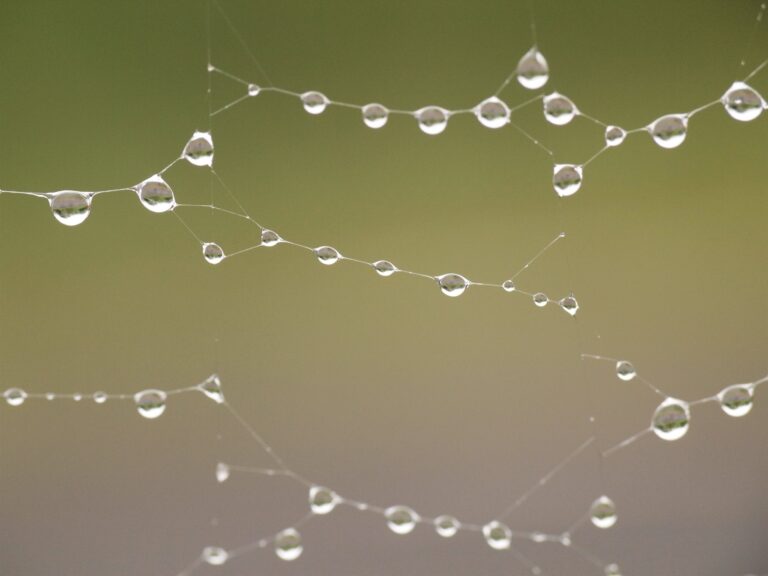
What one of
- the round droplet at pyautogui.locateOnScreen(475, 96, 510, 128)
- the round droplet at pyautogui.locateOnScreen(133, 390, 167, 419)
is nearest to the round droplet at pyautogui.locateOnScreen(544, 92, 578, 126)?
the round droplet at pyautogui.locateOnScreen(475, 96, 510, 128)

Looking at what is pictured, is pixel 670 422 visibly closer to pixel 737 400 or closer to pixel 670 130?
pixel 737 400

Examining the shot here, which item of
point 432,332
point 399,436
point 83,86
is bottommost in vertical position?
point 399,436

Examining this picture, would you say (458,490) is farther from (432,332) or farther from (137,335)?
(137,335)

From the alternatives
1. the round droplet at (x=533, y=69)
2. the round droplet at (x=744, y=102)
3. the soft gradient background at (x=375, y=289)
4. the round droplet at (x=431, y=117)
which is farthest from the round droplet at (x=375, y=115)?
the soft gradient background at (x=375, y=289)

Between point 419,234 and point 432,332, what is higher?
point 419,234

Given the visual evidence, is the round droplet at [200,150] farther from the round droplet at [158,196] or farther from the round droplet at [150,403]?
the round droplet at [150,403]

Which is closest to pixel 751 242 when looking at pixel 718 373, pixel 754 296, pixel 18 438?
pixel 754 296

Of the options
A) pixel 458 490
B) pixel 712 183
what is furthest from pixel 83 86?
pixel 712 183
